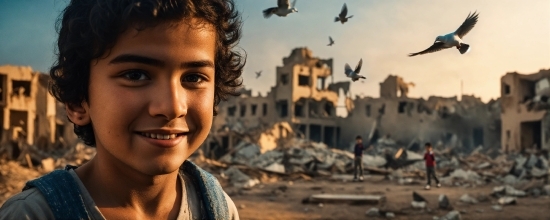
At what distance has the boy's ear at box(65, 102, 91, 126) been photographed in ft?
5.26

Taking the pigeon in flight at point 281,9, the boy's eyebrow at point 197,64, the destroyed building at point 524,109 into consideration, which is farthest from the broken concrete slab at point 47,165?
the destroyed building at point 524,109

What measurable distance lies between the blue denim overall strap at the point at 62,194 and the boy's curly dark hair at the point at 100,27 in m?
0.29

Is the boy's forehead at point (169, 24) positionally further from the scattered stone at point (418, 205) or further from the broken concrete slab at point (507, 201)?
the broken concrete slab at point (507, 201)

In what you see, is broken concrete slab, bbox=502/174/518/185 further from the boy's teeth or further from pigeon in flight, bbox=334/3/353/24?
the boy's teeth

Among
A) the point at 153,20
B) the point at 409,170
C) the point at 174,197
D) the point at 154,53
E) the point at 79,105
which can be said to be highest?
the point at 153,20

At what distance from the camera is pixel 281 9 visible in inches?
93.2

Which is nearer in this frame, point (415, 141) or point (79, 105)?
point (79, 105)

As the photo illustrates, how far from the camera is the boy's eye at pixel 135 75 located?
142cm

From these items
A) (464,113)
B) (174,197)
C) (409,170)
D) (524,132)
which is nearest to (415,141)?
(464,113)

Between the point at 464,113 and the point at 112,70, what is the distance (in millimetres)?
37791

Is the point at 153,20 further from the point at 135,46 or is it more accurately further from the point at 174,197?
the point at 174,197

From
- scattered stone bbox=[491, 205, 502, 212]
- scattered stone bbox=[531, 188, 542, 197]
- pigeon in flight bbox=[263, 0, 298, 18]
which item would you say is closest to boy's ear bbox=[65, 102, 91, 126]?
pigeon in flight bbox=[263, 0, 298, 18]

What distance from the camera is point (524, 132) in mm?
26000

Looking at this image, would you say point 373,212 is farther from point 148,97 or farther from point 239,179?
point 148,97
